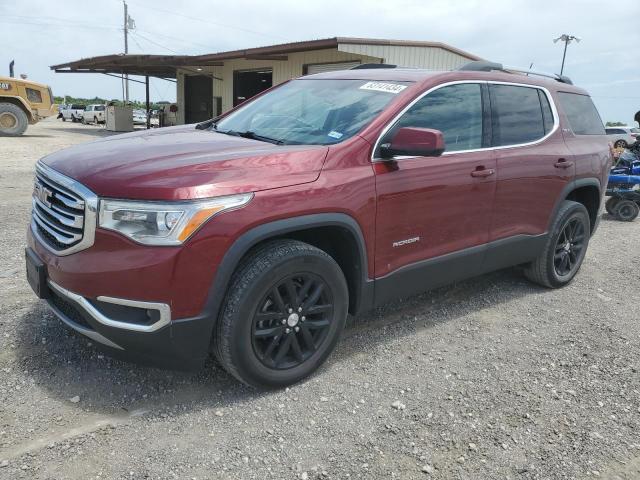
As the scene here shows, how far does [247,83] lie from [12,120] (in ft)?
32.0

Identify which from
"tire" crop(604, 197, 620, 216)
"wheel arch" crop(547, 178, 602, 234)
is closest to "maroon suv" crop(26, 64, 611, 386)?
"wheel arch" crop(547, 178, 602, 234)

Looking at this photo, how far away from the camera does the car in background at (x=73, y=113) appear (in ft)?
140

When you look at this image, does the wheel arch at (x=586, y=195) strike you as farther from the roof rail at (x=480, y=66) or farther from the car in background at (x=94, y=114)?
the car in background at (x=94, y=114)

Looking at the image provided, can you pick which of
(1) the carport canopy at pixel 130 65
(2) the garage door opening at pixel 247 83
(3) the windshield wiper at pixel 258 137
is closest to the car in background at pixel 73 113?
(1) the carport canopy at pixel 130 65

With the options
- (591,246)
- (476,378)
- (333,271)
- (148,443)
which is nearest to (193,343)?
(148,443)

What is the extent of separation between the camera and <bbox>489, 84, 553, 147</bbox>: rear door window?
13.6 feet

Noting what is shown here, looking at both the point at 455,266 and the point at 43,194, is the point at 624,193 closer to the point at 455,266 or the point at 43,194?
the point at 455,266

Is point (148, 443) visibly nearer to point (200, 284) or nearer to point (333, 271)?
point (200, 284)

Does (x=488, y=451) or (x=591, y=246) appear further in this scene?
(x=591, y=246)

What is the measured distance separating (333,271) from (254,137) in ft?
3.56

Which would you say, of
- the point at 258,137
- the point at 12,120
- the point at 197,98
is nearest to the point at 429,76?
the point at 258,137

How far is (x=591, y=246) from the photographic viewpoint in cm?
693

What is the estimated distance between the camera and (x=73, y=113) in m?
43.7

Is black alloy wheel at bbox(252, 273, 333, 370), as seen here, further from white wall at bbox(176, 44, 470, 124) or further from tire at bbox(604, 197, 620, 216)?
white wall at bbox(176, 44, 470, 124)
